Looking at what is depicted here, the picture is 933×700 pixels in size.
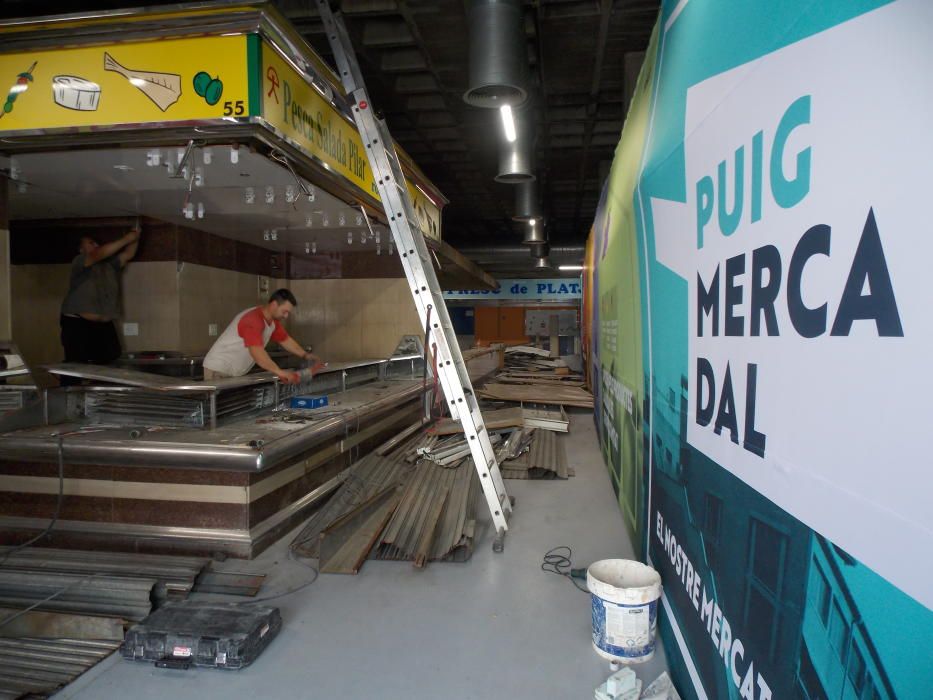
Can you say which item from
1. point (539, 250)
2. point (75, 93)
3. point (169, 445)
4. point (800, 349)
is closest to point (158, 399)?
point (169, 445)

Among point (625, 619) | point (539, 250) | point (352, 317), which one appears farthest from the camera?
point (539, 250)

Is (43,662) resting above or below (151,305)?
below

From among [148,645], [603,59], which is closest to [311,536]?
[148,645]

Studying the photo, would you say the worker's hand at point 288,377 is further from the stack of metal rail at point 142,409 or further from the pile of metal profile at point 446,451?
the pile of metal profile at point 446,451

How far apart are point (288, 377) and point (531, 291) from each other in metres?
13.5

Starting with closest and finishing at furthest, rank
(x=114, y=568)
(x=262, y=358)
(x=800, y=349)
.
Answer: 1. (x=800, y=349)
2. (x=114, y=568)
3. (x=262, y=358)

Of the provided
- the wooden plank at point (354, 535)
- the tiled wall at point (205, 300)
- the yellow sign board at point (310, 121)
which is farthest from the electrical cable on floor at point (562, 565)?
the tiled wall at point (205, 300)

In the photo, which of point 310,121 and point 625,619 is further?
point 310,121

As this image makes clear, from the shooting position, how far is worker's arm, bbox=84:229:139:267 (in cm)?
610

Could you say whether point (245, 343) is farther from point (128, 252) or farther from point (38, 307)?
point (38, 307)

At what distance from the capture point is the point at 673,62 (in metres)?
2.45

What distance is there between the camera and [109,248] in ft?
20.9

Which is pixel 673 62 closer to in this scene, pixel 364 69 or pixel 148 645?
pixel 148 645

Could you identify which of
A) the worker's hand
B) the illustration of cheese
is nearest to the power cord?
the worker's hand
